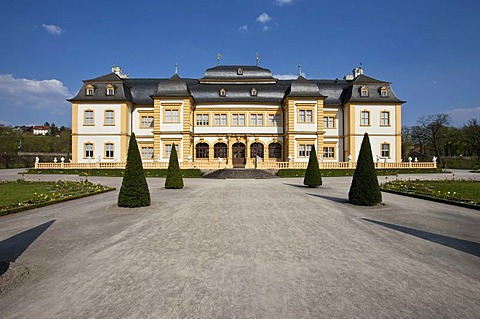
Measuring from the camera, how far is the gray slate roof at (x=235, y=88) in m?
31.5

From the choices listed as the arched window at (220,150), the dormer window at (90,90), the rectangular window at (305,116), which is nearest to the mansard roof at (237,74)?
the rectangular window at (305,116)

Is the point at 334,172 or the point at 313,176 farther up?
the point at 313,176

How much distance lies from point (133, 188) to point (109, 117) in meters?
26.2

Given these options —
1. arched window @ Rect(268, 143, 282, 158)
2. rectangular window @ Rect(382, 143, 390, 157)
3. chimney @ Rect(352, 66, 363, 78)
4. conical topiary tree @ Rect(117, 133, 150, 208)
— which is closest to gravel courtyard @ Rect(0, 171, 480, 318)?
conical topiary tree @ Rect(117, 133, 150, 208)

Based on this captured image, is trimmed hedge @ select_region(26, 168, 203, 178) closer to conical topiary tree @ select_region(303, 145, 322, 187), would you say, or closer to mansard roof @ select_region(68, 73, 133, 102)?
mansard roof @ select_region(68, 73, 133, 102)

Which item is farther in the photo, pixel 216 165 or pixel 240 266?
pixel 216 165

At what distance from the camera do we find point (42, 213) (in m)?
8.83

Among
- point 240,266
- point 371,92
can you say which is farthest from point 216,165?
point 240,266

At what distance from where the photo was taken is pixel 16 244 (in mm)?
5641

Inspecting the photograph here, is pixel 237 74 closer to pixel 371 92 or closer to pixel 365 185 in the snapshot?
pixel 371 92

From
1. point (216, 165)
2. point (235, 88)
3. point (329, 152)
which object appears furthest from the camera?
point (235, 88)

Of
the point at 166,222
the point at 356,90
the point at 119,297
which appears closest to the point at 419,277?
the point at 119,297

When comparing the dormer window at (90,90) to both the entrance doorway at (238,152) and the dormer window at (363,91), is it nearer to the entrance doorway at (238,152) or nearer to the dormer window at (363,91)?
the entrance doorway at (238,152)

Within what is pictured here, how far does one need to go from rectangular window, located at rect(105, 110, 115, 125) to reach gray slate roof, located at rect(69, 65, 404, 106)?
5.11 ft
